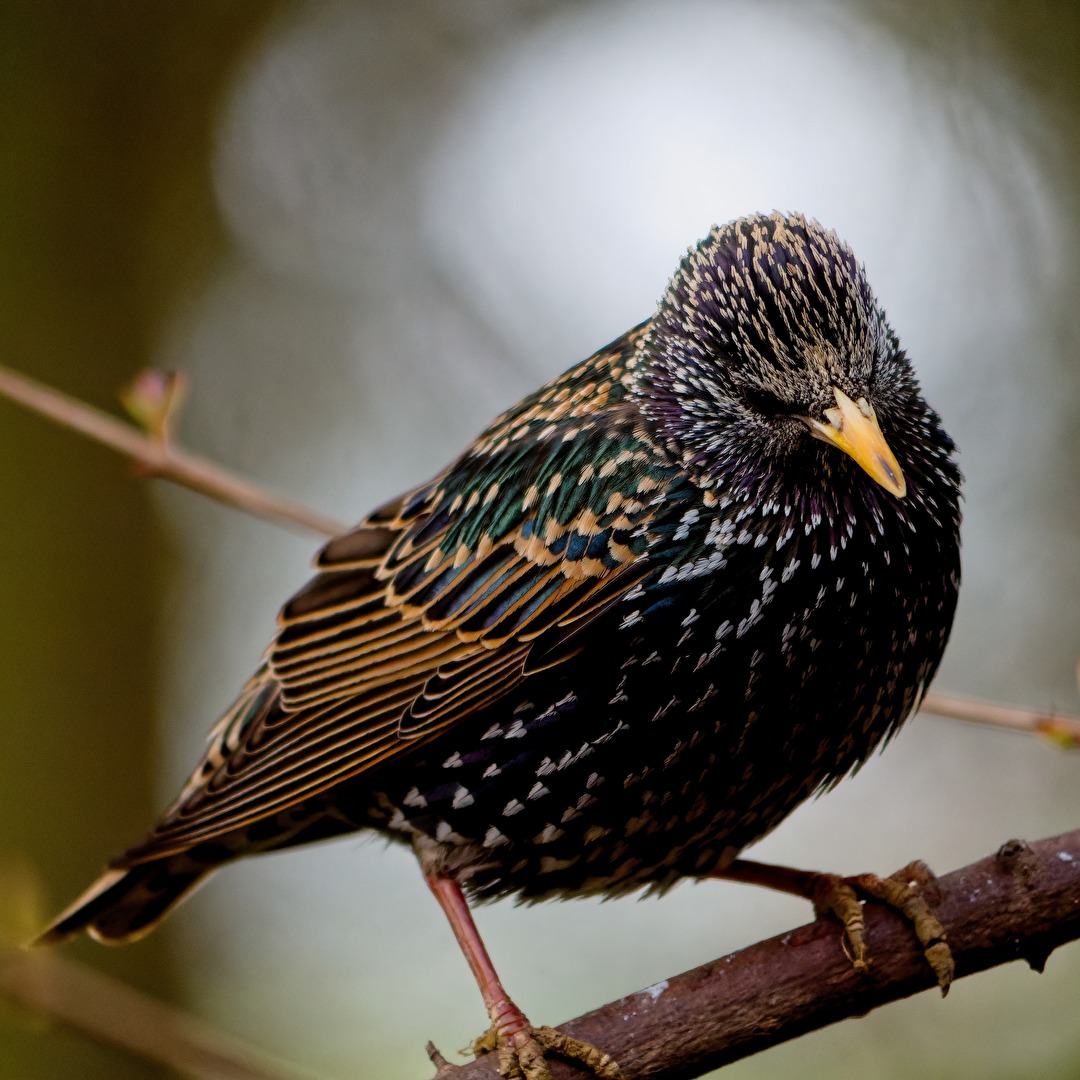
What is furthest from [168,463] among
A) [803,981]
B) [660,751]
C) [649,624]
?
[803,981]

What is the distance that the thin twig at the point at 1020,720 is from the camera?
2.78 metres

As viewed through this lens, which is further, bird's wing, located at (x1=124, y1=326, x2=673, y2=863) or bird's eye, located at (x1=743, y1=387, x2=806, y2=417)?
bird's wing, located at (x1=124, y1=326, x2=673, y2=863)

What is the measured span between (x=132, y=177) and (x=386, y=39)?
1.63 metres

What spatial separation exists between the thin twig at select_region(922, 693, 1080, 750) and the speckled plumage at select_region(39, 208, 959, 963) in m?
0.11

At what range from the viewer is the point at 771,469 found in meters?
2.87

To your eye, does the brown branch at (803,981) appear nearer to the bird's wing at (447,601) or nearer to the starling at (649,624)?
the starling at (649,624)

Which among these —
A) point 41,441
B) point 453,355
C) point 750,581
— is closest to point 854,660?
point 750,581

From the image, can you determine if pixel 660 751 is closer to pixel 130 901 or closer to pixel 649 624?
pixel 649 624

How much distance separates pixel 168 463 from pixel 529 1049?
152 cm

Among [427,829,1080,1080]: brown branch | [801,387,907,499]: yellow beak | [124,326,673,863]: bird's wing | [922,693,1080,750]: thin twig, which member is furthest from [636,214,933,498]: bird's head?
[427,829,1080,1080]: brown branch

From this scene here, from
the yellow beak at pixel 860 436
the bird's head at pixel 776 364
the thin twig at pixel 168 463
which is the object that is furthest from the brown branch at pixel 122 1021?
the yellow beak at pixel 860 436

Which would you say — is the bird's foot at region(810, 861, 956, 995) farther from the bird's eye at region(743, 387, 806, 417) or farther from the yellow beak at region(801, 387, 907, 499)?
the bird's eye at region(743, 387, 806, 417)

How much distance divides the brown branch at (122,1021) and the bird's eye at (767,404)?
1.59 m

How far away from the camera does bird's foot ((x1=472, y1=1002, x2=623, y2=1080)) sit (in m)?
2.77
